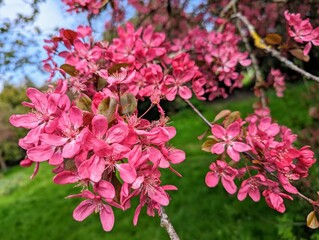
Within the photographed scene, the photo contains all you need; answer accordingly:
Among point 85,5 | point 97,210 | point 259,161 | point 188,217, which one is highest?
point 85,5

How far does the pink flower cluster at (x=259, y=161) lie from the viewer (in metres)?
1.24

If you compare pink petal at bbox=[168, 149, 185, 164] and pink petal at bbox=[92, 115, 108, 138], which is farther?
pink petal at bbox=[168, 149, 185, 164]

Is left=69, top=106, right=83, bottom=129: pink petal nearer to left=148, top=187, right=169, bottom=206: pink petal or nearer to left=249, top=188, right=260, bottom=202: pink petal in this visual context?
left=148, top=187, right=169, bottom=206: pink petal

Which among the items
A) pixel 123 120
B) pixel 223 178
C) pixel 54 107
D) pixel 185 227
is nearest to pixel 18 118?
pixel 54 107

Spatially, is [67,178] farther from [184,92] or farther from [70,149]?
[184,92]

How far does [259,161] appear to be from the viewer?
1279 millimetres

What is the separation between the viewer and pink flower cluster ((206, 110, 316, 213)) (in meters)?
1.24

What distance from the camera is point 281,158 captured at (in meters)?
1.24

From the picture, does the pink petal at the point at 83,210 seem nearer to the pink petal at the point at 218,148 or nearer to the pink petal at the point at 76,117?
the pink petal at the point at 76,117

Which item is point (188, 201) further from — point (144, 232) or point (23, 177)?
point (23, 177)

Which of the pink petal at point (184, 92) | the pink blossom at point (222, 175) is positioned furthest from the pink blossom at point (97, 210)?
the pink petal at point (184, 92)

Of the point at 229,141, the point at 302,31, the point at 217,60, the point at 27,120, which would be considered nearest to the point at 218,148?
the point at 229,141

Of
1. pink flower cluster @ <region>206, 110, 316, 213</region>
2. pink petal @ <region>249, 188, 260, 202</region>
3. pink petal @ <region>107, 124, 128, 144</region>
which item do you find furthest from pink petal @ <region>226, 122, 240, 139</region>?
pink petal @ <region>107, 124, 128, 144</region>

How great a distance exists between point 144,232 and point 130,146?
3.60 meters
